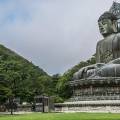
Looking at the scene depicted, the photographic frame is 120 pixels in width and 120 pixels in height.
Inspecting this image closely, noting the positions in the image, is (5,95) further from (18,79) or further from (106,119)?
(106,119)

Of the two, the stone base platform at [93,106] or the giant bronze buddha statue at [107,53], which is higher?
the giant bronze buddha statue at [107,53]

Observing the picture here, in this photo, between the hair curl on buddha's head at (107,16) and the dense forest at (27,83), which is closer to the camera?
the hair curl on buddha's head at (107,16)

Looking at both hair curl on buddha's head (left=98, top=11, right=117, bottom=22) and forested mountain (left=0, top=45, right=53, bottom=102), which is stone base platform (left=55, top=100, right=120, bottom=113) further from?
forested mountain (left=0, top=45, right=53, bottom=102)

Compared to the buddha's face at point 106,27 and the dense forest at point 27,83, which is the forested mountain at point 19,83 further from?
the buddha's face at point 106,27

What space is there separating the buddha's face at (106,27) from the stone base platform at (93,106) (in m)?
8.31

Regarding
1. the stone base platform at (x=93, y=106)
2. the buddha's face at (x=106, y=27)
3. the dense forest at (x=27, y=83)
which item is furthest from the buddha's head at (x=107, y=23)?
the dense forest at (x=27, y=83)

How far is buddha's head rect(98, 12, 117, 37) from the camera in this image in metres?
37.9

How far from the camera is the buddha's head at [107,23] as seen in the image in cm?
3792

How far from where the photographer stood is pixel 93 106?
29.7 meters

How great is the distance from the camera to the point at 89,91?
109 ft

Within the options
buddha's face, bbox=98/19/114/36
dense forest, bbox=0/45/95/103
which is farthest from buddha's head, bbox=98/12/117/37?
dense forest, bbox=0/45/95/103

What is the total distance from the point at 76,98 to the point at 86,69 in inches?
101

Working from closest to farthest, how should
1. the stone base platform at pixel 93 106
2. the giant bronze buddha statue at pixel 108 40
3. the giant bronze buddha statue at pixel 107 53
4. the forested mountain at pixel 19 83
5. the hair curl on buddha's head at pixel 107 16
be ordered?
the stone base platform at pixel 93 106, the giant bronze buddha statue at pixel 107 53, the giant bronze buddha statue at pixel 108 40, the hair curl on buddha's head at pixel 107 16, the forested mountain at pixel 19 83

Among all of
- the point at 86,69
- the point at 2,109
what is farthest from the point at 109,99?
the point at 2,109
